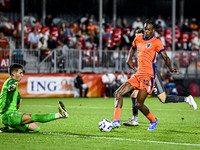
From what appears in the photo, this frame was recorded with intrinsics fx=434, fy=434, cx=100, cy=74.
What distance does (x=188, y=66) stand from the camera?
23.7m

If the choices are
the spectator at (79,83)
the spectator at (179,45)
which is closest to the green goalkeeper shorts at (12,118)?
the spectator at (79,83)

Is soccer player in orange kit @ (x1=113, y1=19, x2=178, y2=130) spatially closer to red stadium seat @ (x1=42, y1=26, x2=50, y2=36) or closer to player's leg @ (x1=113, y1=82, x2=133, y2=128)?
player's leg @ (x1=113, y1=82, x2=133, y2=128)

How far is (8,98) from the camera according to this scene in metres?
8.60

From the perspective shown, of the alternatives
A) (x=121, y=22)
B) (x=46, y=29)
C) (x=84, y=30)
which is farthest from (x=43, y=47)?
(x=121, y=22)

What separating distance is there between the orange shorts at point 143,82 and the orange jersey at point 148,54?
0.09 m

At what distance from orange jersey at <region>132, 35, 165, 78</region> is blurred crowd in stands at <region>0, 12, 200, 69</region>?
43.0 ft

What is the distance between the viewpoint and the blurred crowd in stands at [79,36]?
23438 millimetres

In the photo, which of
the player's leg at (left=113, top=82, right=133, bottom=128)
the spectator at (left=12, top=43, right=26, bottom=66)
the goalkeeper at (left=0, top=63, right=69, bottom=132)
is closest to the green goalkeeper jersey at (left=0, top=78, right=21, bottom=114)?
the goalkeeper at (left=0, top=63, right=69, bottom=132)

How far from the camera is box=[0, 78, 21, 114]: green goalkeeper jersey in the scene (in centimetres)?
853

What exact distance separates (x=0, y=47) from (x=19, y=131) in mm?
14045

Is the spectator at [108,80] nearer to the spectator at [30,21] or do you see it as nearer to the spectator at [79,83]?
the spectator at [79,83]

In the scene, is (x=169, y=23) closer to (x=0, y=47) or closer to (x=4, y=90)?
(x=0, y=47)

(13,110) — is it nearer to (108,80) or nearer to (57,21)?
(108,80)

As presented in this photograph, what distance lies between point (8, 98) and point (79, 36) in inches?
663
